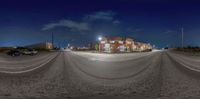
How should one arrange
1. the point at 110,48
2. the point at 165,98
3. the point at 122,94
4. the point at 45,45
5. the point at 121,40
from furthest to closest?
the point at 45,45 → the point at 121,40 → the point at 110,48 → the point at 122,94 → the point at 165,98

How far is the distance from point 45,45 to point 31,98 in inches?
7679

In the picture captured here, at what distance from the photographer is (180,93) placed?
340 inches

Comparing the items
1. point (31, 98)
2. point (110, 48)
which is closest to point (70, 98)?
point (31, 98)

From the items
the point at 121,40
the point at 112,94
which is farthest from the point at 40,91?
the point at 121,40

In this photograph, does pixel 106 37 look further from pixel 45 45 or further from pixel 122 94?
pixel 122 94

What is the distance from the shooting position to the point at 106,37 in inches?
4624

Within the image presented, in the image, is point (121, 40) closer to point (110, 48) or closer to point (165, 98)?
point (110, 48)

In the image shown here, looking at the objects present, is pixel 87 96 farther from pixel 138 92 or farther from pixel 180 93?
pixel 180 93

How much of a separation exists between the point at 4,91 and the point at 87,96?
2836 millimetres

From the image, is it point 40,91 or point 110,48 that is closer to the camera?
point 40,91

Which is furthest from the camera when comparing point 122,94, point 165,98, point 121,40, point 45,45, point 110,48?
point 45,45

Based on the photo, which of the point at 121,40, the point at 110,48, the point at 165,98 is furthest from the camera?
the point at 121,40

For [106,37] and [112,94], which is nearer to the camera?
[112,94]

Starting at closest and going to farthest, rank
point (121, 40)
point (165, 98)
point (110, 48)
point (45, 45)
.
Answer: point (165, 98) < point (110, 48) < point (121, 40) < point (45, 45)
